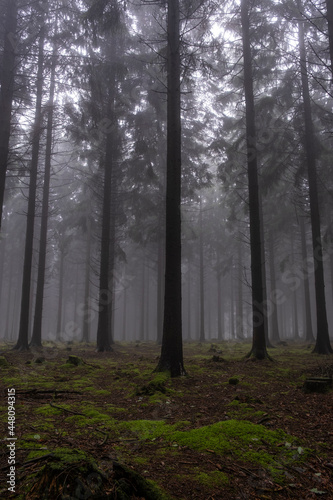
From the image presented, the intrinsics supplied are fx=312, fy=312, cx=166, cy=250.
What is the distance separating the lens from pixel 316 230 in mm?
13352

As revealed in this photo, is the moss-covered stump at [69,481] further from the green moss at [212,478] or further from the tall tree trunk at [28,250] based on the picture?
the tall tree trunk at [28,250]

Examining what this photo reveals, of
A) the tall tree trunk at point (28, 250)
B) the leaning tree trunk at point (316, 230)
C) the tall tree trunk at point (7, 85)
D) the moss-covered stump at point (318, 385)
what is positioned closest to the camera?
Answer: the moss-covered stump at point (318, 385)

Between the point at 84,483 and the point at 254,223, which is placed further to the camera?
the point at 254,223

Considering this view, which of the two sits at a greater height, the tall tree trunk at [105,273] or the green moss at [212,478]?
the tall tree trunk at [105,273]

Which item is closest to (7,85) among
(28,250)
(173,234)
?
(28,250)

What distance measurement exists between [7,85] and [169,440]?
11.4 metres

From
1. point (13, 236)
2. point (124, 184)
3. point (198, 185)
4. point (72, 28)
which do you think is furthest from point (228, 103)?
point (13, 236)

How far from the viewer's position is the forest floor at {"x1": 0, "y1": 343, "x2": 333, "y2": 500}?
2465 millimetres

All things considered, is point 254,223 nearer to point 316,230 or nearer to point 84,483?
point 316,230

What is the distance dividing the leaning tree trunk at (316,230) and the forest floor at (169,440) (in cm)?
686

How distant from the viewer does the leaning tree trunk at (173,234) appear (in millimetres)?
7391

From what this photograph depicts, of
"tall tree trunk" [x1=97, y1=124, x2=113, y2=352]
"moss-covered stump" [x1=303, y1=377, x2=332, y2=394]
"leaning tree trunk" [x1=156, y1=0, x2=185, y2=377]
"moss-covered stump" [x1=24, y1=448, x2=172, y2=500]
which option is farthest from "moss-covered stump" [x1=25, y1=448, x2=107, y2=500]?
"tall tree trunk" [x1=97, y1=124, x2=113, y2=352]

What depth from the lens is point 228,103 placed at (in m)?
16.6

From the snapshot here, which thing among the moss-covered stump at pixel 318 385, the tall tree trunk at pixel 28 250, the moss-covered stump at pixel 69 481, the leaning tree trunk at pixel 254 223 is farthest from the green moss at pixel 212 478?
the tall tree trunk at pixel 28 250
